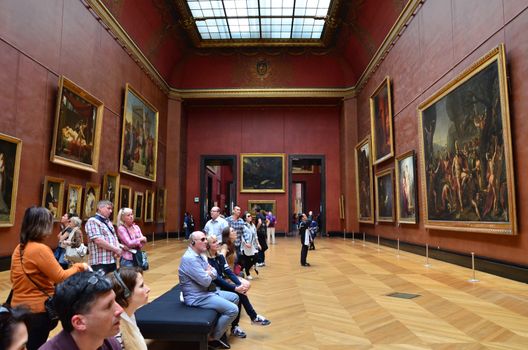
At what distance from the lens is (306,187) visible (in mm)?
38281

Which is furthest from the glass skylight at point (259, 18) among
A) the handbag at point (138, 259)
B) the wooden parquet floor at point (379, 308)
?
the handbag at point (138, 259)

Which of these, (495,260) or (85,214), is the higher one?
(85,214)

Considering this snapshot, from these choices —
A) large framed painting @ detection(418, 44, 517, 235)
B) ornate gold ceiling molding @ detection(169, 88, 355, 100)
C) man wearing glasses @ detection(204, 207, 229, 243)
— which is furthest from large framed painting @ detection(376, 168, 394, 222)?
man wearing glasses @ detection(204, 207, 229, 243)

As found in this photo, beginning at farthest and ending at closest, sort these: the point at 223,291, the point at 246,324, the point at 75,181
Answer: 1. the point at 75,181
2. the point at 246,324
3. the point at 223,291

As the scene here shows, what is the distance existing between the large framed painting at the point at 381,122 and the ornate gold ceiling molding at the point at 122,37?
36.8ft

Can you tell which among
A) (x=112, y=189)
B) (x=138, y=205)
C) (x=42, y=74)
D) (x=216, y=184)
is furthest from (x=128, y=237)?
(x=216, y=184)

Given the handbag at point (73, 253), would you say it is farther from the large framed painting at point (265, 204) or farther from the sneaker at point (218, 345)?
the large framed painting at point (265, 204)

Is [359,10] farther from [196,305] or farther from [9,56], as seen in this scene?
[196,305]

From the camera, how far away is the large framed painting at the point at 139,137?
1650cm

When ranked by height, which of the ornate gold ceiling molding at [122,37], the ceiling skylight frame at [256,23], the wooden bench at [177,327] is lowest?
the wooden bench at [177,327]

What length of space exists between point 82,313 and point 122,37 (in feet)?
53.7

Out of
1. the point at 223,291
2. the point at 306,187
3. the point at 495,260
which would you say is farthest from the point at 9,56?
the point at 306,187

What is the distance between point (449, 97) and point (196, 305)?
31.4 ft

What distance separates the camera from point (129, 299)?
9.64 feet
